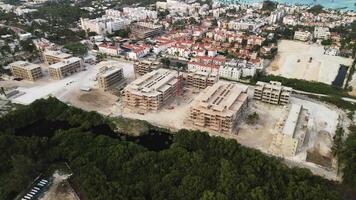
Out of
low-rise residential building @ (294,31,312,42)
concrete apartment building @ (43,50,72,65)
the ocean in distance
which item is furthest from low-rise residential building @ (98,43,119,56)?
the ocean in distance

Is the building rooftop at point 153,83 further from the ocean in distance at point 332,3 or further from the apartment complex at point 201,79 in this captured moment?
the ocean in distance at point 332,3

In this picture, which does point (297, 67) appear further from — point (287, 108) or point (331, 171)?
point (331, 171)

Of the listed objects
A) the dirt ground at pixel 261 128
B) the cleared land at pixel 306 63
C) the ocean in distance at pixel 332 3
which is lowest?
the dirt ground at pixel 261 128

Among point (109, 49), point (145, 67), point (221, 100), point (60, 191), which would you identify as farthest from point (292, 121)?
point (109, 49)

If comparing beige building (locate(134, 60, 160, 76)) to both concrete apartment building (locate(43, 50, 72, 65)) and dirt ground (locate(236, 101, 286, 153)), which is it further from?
dirt ground (locate(236, 101, 286, 153))

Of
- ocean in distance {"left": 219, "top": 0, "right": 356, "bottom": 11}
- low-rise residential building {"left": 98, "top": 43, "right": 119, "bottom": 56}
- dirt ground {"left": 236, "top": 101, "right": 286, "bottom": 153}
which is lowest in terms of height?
dirt ground {"left": 236, "top": 101, "right": 286, "bottom": 153}

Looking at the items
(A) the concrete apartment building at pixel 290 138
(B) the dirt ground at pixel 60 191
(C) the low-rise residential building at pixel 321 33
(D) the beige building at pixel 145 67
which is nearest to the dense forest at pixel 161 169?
(B) the dirt ground at pixel 60 191
